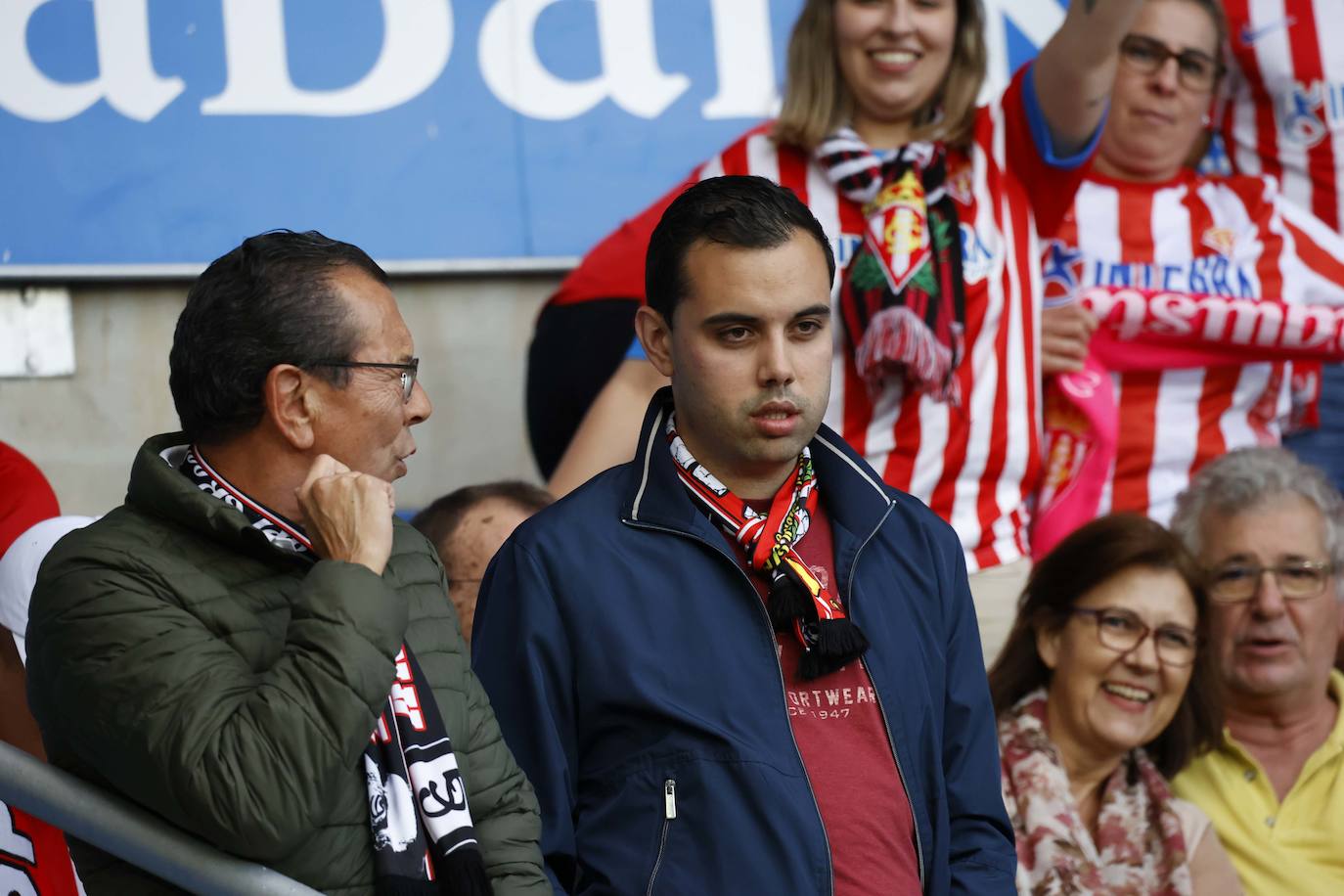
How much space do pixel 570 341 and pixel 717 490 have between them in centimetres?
155

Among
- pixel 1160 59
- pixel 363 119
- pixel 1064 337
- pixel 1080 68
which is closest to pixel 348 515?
pixel 1080 68

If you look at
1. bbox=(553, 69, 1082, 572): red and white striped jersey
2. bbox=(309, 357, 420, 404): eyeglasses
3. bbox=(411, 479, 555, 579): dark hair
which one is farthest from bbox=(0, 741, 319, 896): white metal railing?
bbox=(553, 69, 1082, 572): red and white striped jersey

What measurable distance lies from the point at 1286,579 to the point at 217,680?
8.42ft

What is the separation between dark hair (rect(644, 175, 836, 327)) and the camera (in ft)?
8.25

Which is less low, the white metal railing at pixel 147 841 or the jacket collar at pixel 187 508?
the jacket collar at pixel 187 508

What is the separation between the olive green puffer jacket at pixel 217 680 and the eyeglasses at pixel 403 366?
22 cm

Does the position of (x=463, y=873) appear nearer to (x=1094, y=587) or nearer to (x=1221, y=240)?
(x=1094, y=587)

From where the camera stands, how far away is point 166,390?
4199 millimetres

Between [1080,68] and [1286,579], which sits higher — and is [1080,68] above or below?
above

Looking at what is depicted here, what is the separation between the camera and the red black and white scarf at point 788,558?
2.39 metres

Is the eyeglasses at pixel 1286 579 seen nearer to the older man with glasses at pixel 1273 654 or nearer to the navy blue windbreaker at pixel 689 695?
the older man with glasses at pixel 1273 654

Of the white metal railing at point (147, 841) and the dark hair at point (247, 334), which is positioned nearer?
the white metal railing at point (147, 841)

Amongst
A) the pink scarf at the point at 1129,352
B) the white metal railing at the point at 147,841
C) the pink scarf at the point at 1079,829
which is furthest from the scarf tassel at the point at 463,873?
the pink scarf at the point at 1129,352

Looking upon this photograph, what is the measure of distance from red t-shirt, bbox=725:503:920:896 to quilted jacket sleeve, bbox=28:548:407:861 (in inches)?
23.8
